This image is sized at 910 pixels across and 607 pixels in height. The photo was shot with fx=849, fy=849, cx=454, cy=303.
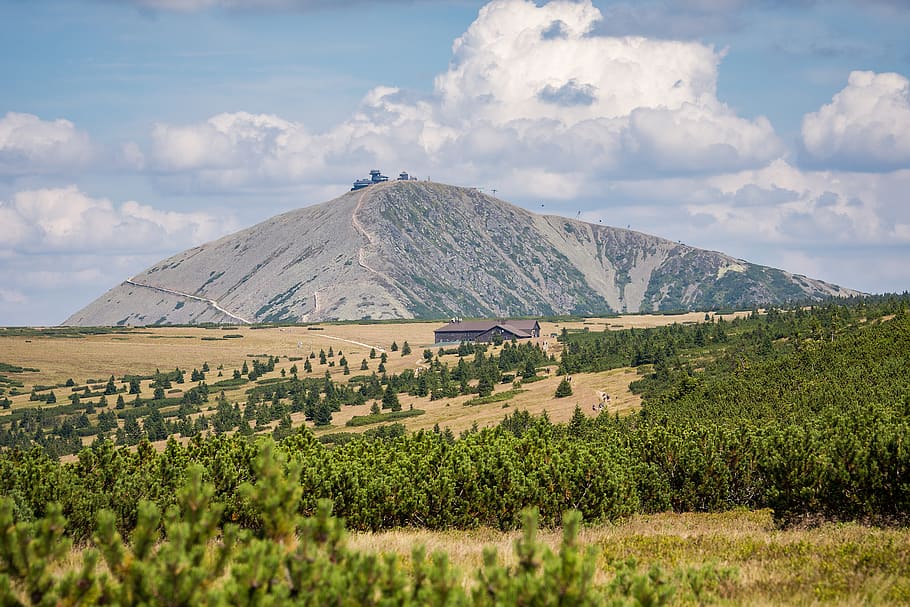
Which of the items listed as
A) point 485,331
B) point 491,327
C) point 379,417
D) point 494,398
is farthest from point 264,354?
point 494,398

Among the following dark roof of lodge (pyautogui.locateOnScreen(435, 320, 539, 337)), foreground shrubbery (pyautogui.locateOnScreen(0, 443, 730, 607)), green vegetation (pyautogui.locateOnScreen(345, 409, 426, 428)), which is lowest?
green vegetation (pyautogui.locateOnScreen(345, 409, 426, 428))

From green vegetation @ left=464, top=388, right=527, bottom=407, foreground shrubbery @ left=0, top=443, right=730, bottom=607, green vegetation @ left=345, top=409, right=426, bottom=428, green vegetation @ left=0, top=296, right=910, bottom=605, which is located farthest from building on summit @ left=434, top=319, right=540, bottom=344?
foreground shrubbery @ left=0, top=443, right=730, bottom=607

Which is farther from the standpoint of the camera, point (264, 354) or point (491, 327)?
point (491, 327)

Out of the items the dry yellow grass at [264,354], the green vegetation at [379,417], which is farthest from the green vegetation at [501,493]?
the green vegetation at [379,417]

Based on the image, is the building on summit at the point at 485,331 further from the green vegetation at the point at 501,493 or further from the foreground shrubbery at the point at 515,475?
the foreground shrubbery at the point at 515,475

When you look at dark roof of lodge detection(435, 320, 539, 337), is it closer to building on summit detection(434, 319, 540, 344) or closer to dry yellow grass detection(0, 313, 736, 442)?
building on summit detection(434, 319, 540, 344)

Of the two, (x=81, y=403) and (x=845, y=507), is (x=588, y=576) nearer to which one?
(x=845, y=507)

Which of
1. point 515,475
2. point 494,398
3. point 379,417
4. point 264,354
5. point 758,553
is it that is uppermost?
point 515,475

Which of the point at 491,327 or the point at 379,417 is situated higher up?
the point at 491,327

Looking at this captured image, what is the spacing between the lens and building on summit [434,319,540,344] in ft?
577

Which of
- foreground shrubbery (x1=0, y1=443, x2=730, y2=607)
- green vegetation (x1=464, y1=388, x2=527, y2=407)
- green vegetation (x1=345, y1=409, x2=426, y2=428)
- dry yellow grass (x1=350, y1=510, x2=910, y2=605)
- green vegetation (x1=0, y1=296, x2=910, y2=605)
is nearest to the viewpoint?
foreground shrubbery (x1=0, y1=443, x2=730, y2=607)

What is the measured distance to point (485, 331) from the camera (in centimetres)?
17675

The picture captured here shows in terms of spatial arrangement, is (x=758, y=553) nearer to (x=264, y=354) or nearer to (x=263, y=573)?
(x=263, y=573)

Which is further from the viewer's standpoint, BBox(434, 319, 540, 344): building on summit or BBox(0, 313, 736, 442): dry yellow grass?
A: BBox(434, 319, 540, 344): building on summit
